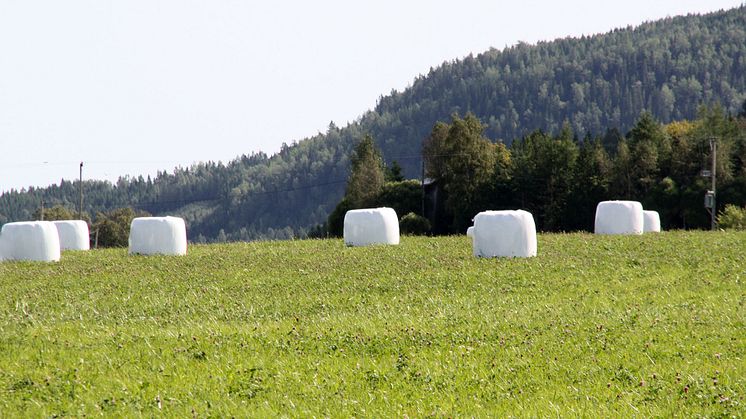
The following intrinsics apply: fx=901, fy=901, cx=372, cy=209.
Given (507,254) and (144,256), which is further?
(144,256)

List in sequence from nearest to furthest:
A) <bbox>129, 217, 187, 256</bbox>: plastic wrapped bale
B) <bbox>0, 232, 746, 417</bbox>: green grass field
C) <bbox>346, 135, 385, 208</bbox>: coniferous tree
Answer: <bbox>0, 232, 746, 417</bbox>: green grass field
<bbox>129, 217, 187, 256</bbox>: plastic wrapped bale
<bbox>346, 135, 385, 208</bbox>: coniferous tree

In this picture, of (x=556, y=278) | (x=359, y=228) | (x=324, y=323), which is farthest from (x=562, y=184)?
(x=324, y=323)

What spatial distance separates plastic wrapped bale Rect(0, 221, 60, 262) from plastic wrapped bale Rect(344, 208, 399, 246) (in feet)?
39.3

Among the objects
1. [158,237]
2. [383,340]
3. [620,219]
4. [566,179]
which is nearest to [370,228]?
[158,237]

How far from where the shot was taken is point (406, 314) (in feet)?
61.5

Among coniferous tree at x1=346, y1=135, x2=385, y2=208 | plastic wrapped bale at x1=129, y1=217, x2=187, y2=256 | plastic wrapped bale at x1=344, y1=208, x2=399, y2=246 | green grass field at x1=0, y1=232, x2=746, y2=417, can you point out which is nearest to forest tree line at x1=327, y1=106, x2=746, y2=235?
coniferous tree at x1=346, y1=135, x2=385, y2=208

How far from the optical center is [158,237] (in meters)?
35.6

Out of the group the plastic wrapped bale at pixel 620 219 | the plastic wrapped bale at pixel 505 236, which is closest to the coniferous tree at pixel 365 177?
the plastic wrapped bale at pixel 620 219

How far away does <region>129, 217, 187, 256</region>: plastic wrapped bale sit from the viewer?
35594mm

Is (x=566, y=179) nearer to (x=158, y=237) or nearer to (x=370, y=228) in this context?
(x=370, y=228)

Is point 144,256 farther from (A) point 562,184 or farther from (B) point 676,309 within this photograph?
(A) point 562,184

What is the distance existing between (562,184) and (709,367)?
325ft

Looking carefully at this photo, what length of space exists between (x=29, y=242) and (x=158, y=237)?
4762 mm

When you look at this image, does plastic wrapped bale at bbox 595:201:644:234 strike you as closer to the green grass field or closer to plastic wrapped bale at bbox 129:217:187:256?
the green grass field
